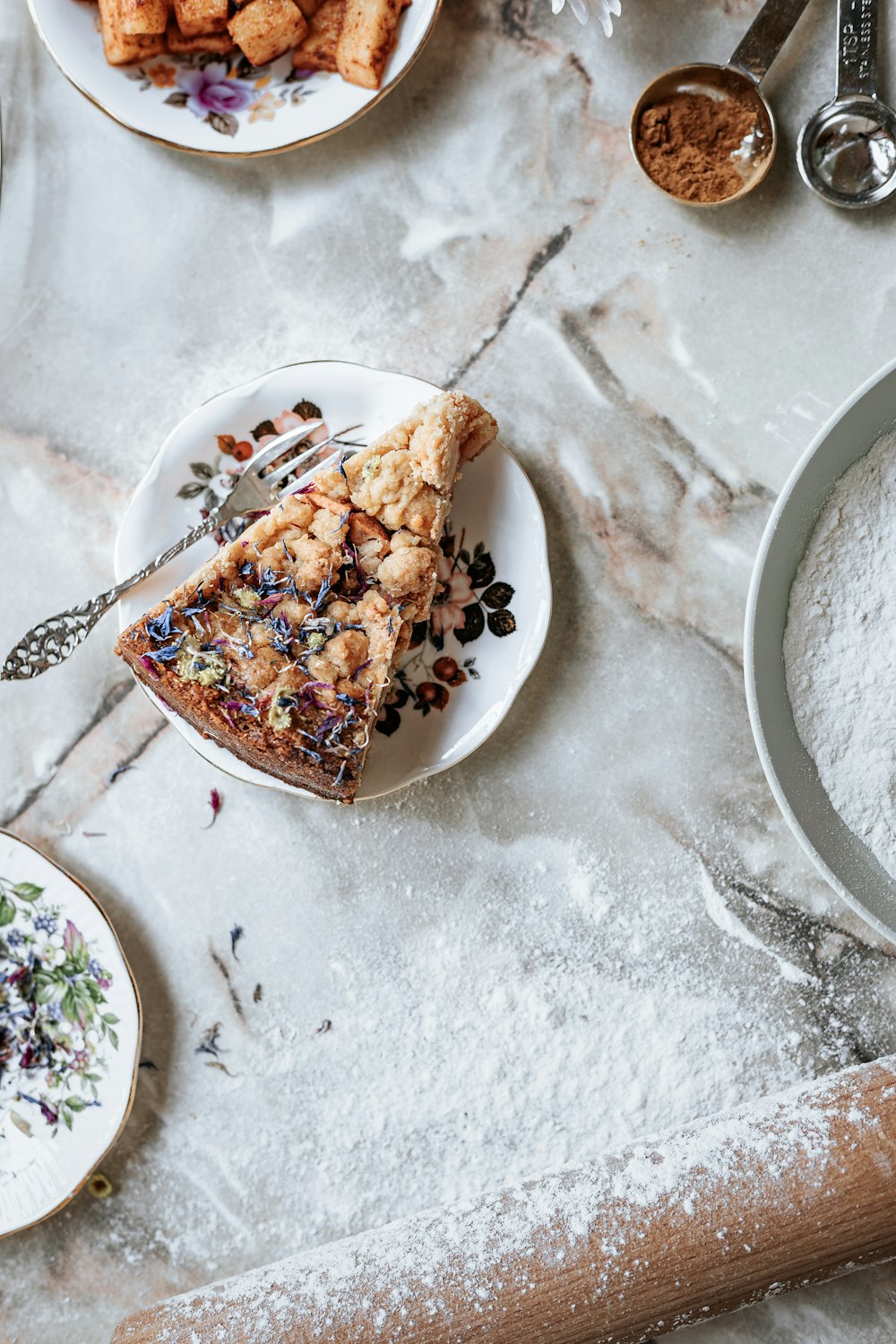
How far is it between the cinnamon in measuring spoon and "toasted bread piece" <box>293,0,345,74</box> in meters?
0.57

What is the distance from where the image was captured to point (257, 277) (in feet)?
6.50

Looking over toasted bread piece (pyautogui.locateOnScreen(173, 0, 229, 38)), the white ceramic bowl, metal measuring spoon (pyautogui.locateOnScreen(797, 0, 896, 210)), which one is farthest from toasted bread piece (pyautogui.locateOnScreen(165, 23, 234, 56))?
the white ceramic bowl

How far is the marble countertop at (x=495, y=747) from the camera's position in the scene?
1888 millimetres

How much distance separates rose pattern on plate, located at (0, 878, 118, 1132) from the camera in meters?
1.91

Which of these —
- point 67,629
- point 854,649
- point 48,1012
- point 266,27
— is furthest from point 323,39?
point 48,1012

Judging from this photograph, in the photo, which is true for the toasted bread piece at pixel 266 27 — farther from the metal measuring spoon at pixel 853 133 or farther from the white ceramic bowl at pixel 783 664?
the white ceramic bowl at pixel 783 664

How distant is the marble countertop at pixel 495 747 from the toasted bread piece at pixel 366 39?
0.12 metres

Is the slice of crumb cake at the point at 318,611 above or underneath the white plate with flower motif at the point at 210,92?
underneath

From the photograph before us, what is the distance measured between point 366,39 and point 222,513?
2.82ft

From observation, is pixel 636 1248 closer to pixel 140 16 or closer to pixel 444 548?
pixel 444 548

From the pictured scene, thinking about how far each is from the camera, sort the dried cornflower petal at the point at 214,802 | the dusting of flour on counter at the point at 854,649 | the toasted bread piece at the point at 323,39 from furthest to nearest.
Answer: the dried cornflower petal at the point at 214,802 → the toasted bread piece at the point at 323,39 → the dusting of flour on counter at the point at 854,649

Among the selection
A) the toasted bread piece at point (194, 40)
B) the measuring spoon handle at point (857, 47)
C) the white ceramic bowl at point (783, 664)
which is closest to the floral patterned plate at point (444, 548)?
the white ceramic bowl at point (783, 664)

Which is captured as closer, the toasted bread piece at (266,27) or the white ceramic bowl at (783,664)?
the white ceramic bowl at (783,664)

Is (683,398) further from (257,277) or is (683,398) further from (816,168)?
(257,277)
